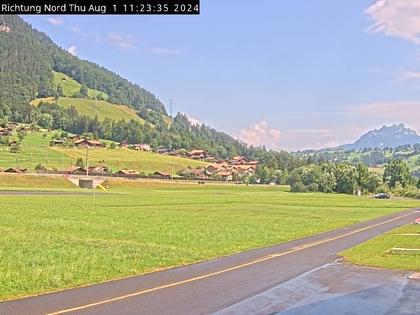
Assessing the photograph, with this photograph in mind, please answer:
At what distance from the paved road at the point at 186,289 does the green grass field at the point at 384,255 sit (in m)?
1.32

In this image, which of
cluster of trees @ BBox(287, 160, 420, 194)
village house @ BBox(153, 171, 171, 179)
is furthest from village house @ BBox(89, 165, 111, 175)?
cluster of trees @ BBox(287, 160, 420, 194)

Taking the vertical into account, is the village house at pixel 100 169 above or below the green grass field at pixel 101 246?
above

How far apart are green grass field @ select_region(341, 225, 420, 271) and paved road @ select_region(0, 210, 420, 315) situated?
4.34 feet

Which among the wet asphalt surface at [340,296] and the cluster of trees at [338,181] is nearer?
the wet asphalt surface at [340,296]

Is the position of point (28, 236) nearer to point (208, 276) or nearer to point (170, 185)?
point (208, 276)

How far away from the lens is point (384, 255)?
940 inches

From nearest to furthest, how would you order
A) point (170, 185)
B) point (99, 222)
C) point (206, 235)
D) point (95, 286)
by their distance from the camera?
point (95, 286) → point (206, 235) → point (99, 222) → point (170, 185)

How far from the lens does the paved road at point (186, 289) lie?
12.3m

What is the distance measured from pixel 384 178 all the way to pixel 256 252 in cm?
17712

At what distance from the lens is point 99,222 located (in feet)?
128

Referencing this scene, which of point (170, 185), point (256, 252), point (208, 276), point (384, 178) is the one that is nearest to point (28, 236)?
→ point (256, 252)

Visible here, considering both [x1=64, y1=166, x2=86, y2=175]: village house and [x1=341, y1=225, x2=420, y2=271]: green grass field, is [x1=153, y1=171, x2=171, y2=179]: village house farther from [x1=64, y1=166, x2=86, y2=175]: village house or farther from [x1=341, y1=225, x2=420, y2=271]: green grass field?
[x1=341, y1=225, x2=420, y2=271]: green grass field

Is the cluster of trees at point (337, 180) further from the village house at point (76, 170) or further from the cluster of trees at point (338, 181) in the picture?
the village house at point (76, 170)
